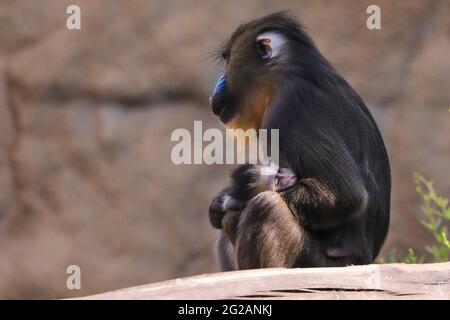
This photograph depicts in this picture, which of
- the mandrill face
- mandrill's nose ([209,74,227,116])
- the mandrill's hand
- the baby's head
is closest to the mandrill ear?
the mandrill face

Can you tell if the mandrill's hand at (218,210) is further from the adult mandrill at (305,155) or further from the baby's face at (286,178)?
the baby's face at (286,178)

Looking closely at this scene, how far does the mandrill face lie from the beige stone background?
248cm

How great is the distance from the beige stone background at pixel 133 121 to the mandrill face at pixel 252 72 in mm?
2478

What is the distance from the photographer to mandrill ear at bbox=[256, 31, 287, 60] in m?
5.75

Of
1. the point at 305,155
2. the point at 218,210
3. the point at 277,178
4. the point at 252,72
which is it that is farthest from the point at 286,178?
the point at 252,72

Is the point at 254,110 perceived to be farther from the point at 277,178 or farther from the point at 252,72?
the point at 277,178

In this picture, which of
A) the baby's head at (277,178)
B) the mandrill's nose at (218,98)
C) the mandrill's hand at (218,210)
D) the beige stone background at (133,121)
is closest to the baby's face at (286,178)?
the baby's head at (277,178)

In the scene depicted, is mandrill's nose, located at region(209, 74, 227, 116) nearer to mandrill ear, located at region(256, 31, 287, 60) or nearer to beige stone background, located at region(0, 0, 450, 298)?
mandrill ear, located at region(256, 31, 287, 60)

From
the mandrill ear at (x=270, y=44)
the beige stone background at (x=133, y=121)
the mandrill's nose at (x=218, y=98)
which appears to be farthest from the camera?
the beige stone background at (x=133, y=121)

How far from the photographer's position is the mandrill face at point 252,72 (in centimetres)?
576

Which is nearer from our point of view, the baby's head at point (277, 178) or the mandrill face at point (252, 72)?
the baby's head at point (277, 178)

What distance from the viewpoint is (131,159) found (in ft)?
27.6

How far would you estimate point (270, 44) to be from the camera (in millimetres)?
5797

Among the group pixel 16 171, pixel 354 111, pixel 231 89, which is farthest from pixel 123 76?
pixel 354 111
